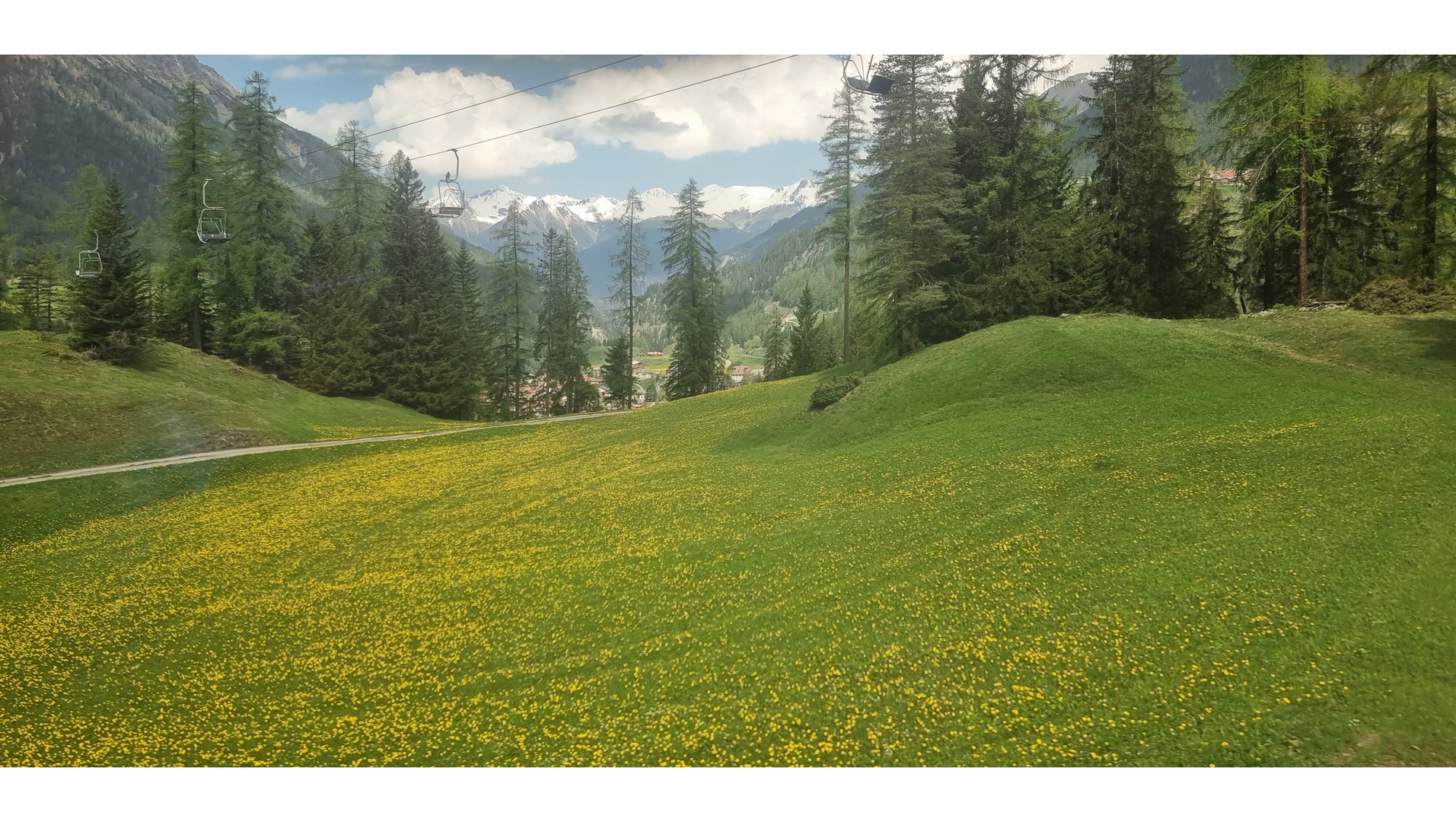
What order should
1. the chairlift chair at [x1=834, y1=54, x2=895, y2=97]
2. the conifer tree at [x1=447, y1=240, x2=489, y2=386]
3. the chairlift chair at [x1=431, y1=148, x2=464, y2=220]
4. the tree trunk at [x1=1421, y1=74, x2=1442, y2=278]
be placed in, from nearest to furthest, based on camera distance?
the chairlift chair at [x1=834, y1=54, x2=895, y2=97], the tree trunk at [x1=1421, y1=74, x2=1442, y2=278], the chairlift chair at [x1=431, y1=148, x2=464, y2=220], the conifer tree at [x1=447, y1=240, x2=489, y2=386]

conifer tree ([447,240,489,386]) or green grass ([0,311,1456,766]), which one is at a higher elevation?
conifer tree ([447,240,489,386])

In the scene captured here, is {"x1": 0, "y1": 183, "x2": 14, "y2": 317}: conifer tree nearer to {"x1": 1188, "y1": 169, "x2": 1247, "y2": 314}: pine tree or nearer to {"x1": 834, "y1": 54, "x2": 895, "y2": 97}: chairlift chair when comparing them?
{"x1": 834, "y1": 54, "x2": 895, "y2": 97}: chairlift chair

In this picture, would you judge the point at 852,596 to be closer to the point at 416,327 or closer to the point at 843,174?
the point at 843,174

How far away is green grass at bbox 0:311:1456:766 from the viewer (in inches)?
207

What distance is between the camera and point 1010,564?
715 cm

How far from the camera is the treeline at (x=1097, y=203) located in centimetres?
1287

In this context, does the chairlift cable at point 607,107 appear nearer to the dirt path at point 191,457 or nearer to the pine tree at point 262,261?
the dirt path at point 191,457

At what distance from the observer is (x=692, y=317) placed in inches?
1292

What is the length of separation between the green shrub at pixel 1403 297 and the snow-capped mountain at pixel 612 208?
380 inches

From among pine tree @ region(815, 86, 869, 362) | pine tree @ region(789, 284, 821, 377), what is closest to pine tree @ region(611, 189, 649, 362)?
pine tree @ region(815, 86, 869, 362)

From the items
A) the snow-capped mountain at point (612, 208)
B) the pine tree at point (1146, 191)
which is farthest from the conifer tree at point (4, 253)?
the pine tree at point (1146, 191)

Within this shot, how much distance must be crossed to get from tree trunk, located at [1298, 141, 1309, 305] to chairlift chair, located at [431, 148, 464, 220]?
52.2 feet

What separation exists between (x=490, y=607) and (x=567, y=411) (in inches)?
1289

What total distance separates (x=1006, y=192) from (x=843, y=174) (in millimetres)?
6610
